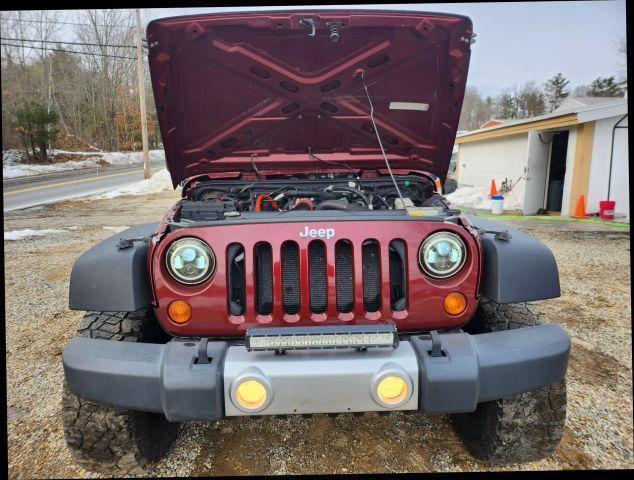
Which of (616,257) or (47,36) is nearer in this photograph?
(616,257)

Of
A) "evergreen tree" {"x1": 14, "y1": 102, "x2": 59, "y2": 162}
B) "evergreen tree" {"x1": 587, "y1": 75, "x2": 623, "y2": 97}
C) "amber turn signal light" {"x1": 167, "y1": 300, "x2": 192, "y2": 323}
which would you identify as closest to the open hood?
"amber turn signal light" {"x1": 167, "y1": 300, "x2": 192, "y2": 323}

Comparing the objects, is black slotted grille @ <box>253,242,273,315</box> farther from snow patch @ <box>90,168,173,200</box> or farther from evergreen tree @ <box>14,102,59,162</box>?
evergreen tree @ <box>14,102,59,162</box>

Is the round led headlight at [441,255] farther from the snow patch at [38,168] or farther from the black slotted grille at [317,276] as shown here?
the snow patch at [38,168]

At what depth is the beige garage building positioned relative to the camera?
34.9ft

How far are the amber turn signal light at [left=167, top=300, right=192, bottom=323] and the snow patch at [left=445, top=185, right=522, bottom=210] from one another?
11.2m

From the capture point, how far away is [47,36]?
23078 mm

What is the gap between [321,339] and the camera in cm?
176

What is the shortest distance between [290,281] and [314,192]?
115 cm

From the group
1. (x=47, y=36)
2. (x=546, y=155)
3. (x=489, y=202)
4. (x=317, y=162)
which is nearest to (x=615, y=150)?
(x=546, y=155)

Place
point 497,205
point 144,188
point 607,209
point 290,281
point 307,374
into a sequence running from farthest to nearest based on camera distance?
1. point 144,188
2. point 497,205
3. point 607,209
4. point 290,281
5. point 307,374

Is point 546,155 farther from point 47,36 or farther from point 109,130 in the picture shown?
point 109,130

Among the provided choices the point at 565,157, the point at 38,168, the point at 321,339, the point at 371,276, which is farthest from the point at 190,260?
the point at 38,168

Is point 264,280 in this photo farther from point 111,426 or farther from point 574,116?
point 574,116

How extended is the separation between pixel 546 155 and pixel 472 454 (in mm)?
12105
